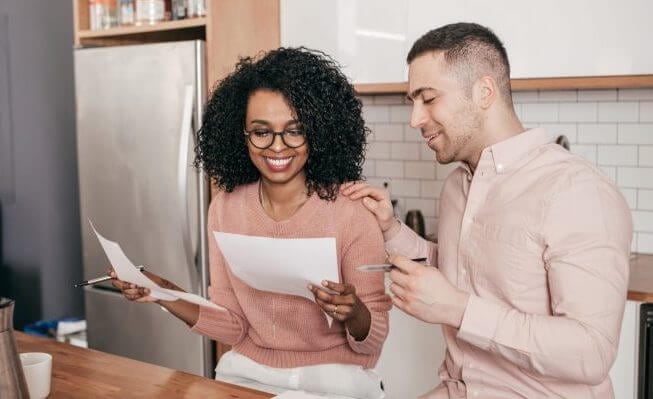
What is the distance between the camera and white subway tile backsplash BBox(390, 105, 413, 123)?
3.28 m

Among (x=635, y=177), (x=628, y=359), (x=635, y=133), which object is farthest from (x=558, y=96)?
(x=628, y=359)

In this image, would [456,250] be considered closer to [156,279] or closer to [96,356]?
[156,279]

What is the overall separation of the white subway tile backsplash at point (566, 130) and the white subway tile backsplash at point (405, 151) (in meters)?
0.59

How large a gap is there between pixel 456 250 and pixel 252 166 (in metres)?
0.61

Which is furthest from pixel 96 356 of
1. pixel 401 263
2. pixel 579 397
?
pixel 579 397

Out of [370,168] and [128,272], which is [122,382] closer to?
[128,272]

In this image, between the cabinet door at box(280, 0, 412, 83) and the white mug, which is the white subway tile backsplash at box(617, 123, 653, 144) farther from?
the white mug

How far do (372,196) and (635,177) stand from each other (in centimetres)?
145

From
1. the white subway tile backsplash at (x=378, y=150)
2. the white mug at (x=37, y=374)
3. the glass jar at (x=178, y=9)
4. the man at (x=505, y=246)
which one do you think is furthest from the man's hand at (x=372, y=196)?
the glass jar at (x=178, y=9)

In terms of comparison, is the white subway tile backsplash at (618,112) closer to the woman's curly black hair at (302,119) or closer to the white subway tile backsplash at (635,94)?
the white subway tile backsplash at (635,94)

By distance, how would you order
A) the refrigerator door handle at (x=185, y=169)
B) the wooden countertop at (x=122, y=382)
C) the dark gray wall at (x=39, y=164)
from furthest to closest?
1. the dark gray wall at (x=39, y=164)
2. the refrigerator door handle at (x=185, y=169)
3. the wooden countertop at (x=122, y=382)

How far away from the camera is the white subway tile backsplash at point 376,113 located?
3342 millimetres

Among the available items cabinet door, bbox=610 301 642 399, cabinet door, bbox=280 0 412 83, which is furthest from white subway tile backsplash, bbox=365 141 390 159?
cabinet door, bbox=610 301 642 399

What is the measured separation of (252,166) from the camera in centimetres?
200
